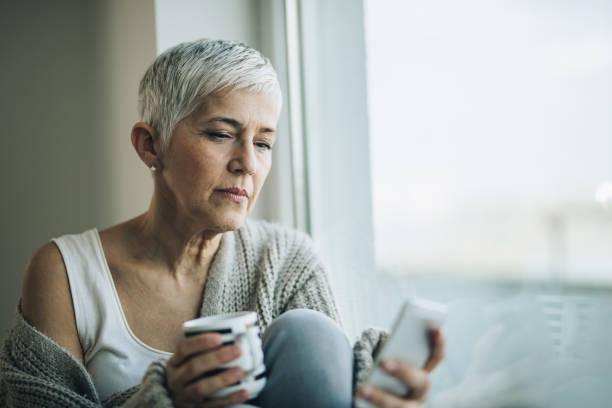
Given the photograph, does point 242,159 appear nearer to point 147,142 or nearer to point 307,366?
point 147,142

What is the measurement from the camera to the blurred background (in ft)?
2.70

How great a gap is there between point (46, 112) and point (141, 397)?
1.23m

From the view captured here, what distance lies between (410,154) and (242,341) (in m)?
0.64

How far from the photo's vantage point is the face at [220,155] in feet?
3.18

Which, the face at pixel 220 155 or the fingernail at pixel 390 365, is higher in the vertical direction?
the face at pixel 220 155

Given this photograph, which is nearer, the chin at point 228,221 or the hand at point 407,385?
the hand at point 407,385

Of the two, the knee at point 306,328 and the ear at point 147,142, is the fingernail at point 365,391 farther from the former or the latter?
the ear at point 147,142

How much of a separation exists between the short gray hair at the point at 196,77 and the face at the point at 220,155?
2cm

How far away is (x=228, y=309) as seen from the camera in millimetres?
1086

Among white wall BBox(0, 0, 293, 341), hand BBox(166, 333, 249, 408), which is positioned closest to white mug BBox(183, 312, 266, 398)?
hand BBox(166, 333, 249, 408)

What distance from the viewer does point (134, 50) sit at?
4.81 ft

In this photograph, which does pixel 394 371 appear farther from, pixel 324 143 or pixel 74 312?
pixel 324 143

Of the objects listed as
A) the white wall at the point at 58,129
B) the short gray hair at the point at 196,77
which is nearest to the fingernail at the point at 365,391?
the short gray hair at the point at 196,77

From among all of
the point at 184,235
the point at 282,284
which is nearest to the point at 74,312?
the point at 184,235
